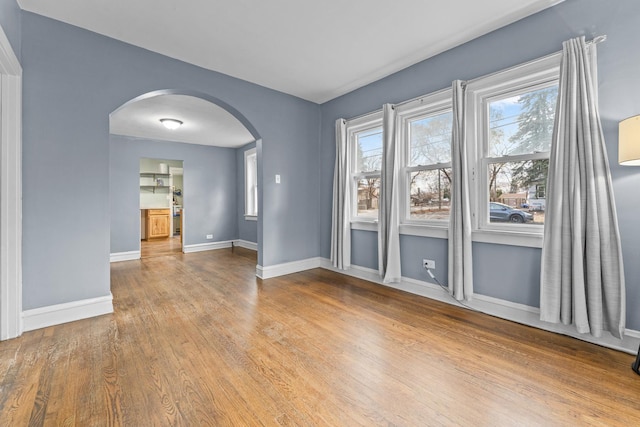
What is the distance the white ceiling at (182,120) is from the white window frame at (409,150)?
2788 mm

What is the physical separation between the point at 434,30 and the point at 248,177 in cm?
495

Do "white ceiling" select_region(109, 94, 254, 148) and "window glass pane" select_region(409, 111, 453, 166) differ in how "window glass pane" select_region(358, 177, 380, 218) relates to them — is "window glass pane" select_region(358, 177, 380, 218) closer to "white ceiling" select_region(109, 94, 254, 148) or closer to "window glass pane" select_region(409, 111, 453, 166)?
"window glass pane" select_region(409, 111, 453, 166)

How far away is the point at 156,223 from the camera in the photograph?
8242mm

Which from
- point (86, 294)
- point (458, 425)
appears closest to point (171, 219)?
point (86, 294)

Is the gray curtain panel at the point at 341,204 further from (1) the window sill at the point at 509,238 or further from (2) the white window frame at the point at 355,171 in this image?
(1) the window sill at the point at 509,238

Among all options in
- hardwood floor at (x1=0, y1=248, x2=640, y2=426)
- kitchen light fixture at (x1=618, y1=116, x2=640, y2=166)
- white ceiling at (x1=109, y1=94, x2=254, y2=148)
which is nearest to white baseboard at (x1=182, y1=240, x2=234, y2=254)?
white ceiling at (x1=109, y1=94, x2=254, y2=148)

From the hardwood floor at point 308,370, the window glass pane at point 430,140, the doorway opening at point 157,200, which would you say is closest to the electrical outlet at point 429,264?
the hardwood floor at point 308,370

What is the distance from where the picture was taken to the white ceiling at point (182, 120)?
4027 millimetres

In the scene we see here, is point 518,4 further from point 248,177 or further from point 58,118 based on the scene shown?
point 248,177

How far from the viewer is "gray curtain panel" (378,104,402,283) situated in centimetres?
330

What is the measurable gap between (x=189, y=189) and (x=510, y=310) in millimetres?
6223

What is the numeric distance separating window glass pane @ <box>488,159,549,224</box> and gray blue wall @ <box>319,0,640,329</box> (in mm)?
304

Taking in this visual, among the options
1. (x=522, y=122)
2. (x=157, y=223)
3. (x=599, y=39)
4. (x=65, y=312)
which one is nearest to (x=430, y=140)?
(x=522, y=122)

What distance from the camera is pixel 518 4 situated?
2248 mm
